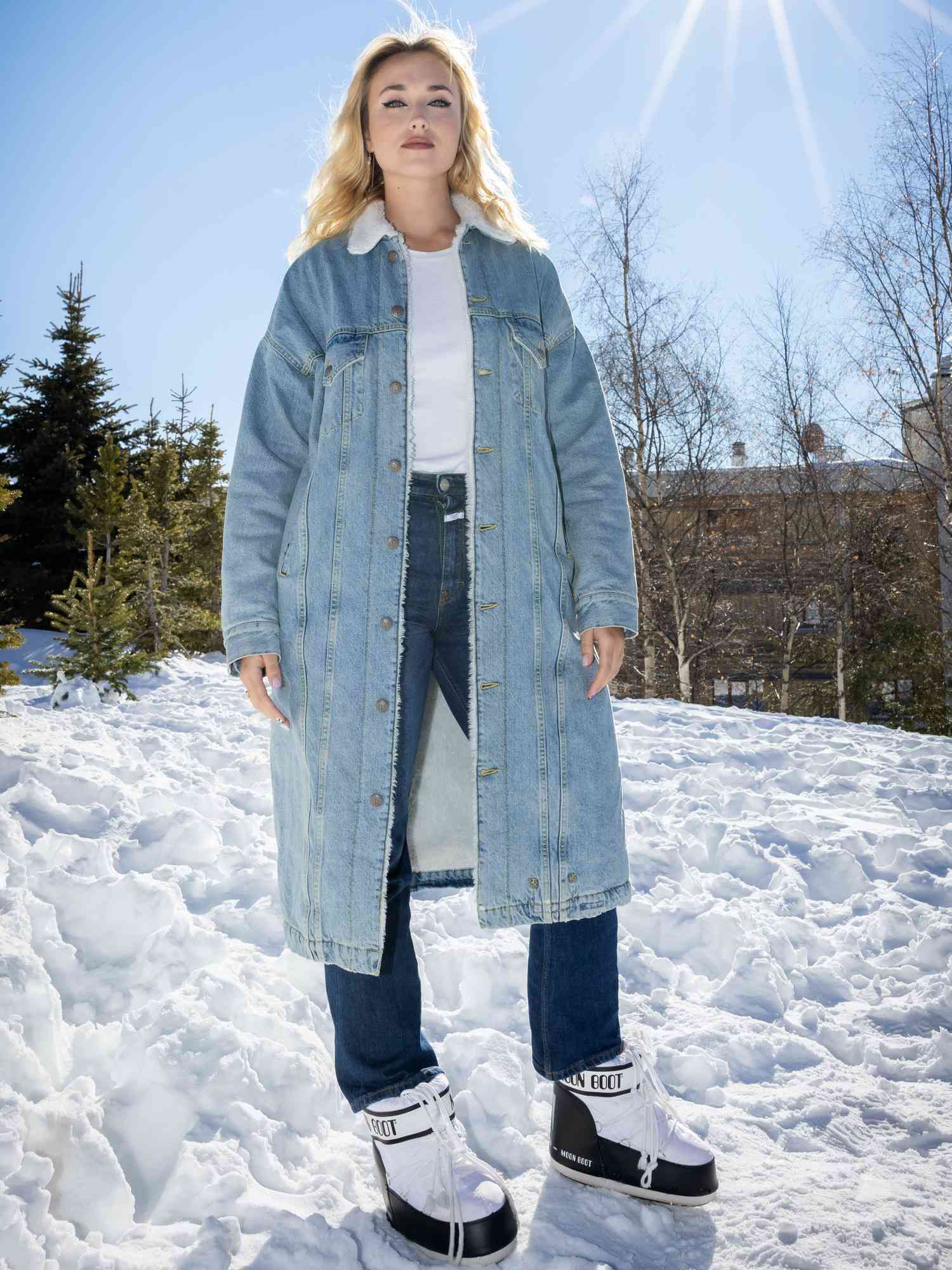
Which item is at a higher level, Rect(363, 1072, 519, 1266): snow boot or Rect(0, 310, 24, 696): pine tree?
Rect(0, 310, 24, 696): pine tree

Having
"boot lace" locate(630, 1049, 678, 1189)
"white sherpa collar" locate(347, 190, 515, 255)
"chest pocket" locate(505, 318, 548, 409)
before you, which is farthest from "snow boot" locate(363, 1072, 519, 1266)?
"white sherpa collar" locate(347, 190, 515, 255)

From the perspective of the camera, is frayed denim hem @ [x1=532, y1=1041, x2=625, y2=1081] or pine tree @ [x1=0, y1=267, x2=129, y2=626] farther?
pine tree @ [x1=0, y1=267, x2=129, y2=626]

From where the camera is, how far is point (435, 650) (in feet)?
5.95

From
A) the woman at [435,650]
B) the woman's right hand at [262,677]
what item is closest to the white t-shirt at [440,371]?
the woman at [435,650]

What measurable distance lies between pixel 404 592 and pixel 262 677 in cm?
35

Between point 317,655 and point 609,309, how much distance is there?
13.7 metres

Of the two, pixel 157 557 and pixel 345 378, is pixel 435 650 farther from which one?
pixel 157 557

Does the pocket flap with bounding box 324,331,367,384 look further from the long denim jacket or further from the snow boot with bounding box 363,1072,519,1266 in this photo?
the snow boot with bounding box 363,1072,519,1266

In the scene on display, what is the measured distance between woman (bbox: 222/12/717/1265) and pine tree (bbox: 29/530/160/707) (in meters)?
7.45

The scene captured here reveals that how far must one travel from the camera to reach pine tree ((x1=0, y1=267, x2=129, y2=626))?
17.6m

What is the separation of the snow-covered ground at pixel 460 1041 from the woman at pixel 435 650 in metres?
0.17

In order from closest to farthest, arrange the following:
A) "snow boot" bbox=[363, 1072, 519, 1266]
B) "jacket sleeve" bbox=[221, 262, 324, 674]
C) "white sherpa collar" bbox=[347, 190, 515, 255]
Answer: "snow boot" bbox=[363, 1072, 519, 1266], "jacket sleeve" bbox=[221, 262, 324, 674], "white sherpa collar" bbox=[347, 190, 515, 255]

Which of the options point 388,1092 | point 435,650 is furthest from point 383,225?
point 388,1092

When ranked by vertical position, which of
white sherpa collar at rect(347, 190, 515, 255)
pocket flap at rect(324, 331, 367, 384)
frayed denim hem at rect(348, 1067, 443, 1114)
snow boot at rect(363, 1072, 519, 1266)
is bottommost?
snow boot at rect(363, 1072, 519, 1266)
